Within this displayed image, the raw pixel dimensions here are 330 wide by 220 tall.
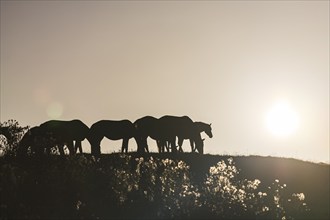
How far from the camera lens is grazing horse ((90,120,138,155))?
37.1 m

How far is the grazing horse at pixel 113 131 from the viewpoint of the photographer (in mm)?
37125

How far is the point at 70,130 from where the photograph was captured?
35.2 meters

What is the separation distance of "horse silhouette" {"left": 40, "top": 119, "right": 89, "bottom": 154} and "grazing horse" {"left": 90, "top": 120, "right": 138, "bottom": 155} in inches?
35.0

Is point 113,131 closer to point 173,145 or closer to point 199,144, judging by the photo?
point 173,145

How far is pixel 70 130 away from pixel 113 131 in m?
3.56

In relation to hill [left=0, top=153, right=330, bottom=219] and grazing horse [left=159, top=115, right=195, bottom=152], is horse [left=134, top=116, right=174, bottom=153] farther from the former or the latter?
hill [left=0, top=153, right=330, bottom=219]

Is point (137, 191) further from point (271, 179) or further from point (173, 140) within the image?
point (173, 140)

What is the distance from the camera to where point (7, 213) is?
51.2ft

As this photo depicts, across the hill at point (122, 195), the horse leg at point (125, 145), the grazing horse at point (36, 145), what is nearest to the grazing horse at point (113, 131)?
the horse leg at point (125, 145)

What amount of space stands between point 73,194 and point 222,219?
204 inches

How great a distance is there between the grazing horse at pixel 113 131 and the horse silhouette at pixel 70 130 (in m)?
0.89

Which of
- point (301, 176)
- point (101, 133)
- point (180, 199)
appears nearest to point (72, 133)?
point (101, 133)

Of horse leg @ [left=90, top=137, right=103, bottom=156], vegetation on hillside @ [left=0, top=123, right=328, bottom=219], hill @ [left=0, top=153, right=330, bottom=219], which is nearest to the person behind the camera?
hill @ [left=0, top=153, right=330, bottom=219]

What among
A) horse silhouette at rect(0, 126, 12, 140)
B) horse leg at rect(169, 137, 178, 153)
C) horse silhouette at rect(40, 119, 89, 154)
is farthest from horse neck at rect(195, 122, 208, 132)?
horse silhouette at rect(0, 126, 12, 140)
